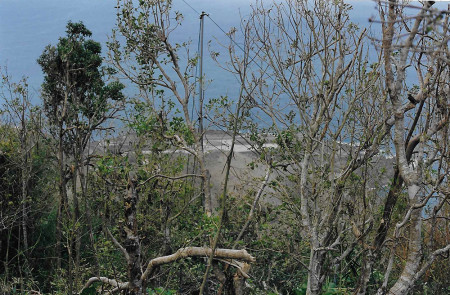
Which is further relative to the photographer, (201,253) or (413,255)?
(201,253)

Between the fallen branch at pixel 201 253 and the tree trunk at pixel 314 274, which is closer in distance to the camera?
the fallen branch at pixel 201 253

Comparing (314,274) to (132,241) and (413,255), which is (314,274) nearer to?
(413,255)

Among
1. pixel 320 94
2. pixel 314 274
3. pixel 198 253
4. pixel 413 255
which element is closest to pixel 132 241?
pixel 198 253

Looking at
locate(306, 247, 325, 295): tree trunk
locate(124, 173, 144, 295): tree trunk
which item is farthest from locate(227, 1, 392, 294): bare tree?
locate(124, 173, 144, 295): tree trunk

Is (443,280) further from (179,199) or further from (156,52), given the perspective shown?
(156,52)

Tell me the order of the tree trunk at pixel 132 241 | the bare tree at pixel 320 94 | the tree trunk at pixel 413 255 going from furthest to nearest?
the bare tree at pixel 320 94
the tree trunk at pixel 132 241
the tree trunk at pixel 413 255

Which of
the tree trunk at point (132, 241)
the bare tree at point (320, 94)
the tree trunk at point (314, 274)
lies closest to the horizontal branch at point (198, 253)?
the tree trunk at point (132, 241)

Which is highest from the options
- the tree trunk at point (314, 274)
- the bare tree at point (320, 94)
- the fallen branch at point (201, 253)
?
the bare tree at point (320, 94)

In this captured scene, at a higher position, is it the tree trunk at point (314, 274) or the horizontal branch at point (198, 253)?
the horizontal branch at point (198, 253)

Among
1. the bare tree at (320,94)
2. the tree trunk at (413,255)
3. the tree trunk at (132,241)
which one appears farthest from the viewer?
the bare tree at (320,94)

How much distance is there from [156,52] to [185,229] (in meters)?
3.71

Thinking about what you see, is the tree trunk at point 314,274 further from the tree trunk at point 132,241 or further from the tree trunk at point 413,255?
the tree trunk at point 132,241

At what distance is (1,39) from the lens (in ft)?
317

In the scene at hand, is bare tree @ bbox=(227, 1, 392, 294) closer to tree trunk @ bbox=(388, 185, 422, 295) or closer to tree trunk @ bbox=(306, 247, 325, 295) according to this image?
tree trunk @ bbox=(306, 247, 325, 295)
